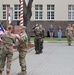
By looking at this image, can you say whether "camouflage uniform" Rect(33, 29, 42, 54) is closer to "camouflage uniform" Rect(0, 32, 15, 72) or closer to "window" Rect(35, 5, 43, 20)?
"camouflage uniform" Rect(0, 32, 15, 72)

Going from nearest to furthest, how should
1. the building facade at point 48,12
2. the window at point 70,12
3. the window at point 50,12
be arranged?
the building facade at point 48,12
the window at point 50,12
the window at point 70,12

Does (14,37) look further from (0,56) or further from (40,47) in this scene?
(40,47)

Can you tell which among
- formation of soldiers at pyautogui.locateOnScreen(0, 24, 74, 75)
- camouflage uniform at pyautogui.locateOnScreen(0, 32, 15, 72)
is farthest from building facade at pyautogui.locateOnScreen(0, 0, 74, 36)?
camouflage uniform at pyautogui.locateOnScreen(0, 32, 15, 72)

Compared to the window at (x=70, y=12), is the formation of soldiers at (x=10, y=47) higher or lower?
lower

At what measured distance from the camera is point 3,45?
44.8 feet

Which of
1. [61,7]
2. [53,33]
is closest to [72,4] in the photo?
[61,7]

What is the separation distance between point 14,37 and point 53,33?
127 feet

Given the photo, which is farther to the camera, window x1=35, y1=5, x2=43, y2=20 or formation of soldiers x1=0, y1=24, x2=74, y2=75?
window x1=35, y1=5, x2=43, y2=20

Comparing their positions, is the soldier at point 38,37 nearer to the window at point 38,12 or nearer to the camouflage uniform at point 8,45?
the camouflage uniform at point 8,45

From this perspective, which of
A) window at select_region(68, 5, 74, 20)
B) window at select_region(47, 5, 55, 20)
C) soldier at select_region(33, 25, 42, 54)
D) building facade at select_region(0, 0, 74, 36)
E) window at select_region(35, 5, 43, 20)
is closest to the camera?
soldier at select_region(33, 25, 42, 54)

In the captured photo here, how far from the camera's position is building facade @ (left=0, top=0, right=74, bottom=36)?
53.8 m

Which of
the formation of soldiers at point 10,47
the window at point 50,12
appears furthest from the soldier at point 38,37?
the window at point 50,12

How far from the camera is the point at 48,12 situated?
5441cm

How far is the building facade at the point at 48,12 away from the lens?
5384 centimetres
